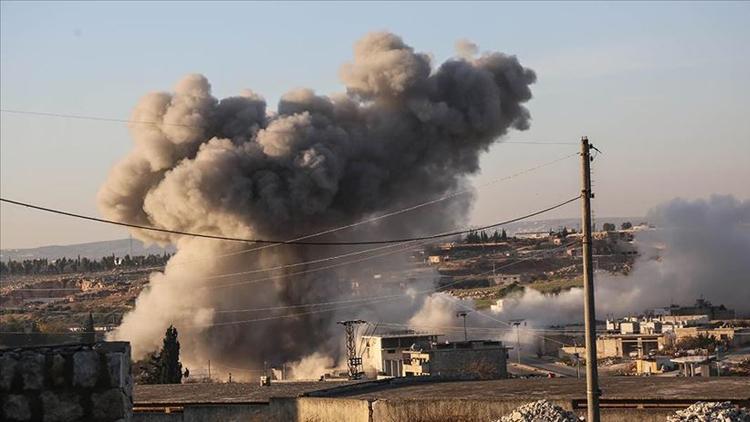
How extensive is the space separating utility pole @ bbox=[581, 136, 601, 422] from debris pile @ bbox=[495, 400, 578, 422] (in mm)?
1783

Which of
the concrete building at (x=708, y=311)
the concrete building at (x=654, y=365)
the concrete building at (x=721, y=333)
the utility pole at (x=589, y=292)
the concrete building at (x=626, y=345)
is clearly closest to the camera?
the utility pole at (x=589, y=292)

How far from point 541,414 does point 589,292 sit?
3024mm

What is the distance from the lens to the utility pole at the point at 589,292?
1728 centimetres

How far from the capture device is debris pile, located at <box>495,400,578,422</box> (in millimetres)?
19188

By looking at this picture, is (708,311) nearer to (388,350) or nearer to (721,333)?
(721,333)

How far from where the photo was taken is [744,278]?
124m

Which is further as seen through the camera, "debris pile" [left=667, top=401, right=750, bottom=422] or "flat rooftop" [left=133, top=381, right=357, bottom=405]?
"flat rooftop" [left=133, top=381, right=357, bottom=405]

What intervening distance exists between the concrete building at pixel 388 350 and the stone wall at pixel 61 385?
63.5 meters

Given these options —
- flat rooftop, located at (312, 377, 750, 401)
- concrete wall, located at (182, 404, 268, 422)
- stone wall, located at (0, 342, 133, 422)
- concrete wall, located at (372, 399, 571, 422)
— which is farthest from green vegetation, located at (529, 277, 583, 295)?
stone wall, located at (0, 342, 133, 422)

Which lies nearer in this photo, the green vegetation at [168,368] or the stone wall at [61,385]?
the stone wall at [61,385]

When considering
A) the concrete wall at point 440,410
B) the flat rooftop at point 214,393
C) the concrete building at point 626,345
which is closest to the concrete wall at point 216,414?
the flat rooftop at point 214,393

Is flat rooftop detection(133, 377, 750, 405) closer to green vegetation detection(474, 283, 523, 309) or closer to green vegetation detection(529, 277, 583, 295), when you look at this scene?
green vegetation detection(474, 283, 523, 309)

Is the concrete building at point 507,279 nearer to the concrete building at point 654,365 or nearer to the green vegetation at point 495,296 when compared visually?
the green vegetation at point 495,296

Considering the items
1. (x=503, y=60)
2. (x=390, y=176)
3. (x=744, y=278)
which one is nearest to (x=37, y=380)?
(x=390, y=176)
